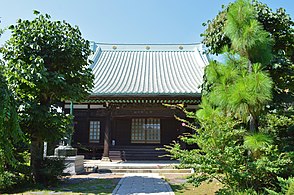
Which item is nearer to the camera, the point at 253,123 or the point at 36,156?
the point at 253,123

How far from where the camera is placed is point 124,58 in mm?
18703

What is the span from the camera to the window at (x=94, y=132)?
14.8 m

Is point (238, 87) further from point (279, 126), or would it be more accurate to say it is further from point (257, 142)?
point (279, 126)

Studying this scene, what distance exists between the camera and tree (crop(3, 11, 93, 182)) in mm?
6680

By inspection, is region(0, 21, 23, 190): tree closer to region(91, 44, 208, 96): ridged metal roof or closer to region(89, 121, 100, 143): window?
region(91, 44, 208, 96): ridged metal roof

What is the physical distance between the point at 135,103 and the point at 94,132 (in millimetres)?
3561

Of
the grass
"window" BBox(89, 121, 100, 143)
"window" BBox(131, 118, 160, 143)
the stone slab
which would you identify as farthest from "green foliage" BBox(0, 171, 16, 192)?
"window" BBox(131, 118, 160, 143)

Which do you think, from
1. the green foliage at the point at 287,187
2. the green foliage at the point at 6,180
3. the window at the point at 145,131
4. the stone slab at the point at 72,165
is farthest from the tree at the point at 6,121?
the window at the point at 145,131

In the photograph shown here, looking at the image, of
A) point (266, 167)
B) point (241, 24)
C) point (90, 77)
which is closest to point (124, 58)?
point (90, 77)

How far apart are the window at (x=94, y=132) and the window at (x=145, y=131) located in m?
1.92

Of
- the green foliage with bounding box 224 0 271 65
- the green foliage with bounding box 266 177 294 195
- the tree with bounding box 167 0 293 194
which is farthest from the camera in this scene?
the green foliage with bounding box 224 0 271 65

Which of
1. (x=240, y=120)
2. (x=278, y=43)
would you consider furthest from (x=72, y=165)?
(x=278, y=43)

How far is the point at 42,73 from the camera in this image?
6.53m

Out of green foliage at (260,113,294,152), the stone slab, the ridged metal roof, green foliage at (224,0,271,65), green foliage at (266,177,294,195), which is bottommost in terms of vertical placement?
the stone slab
